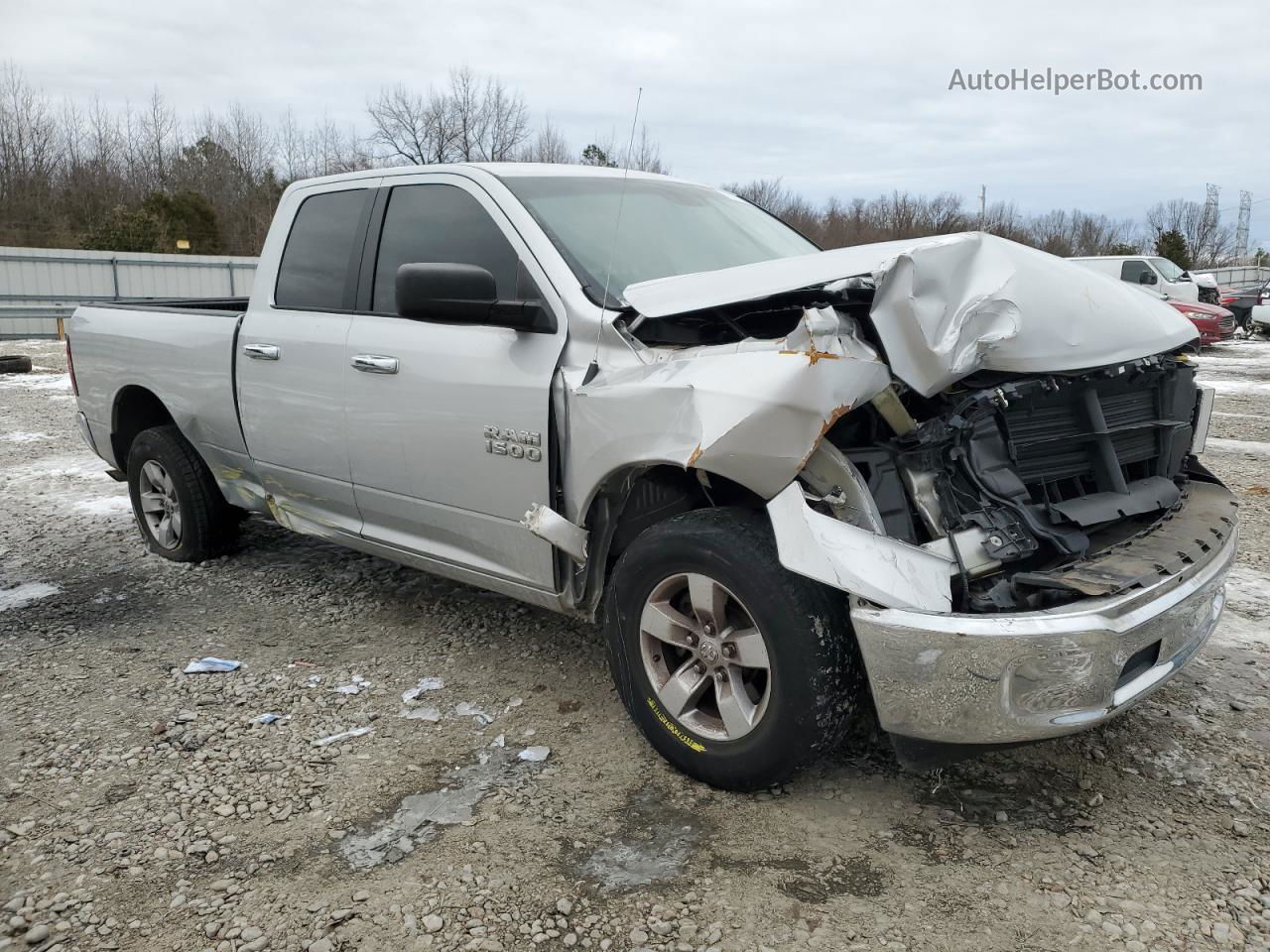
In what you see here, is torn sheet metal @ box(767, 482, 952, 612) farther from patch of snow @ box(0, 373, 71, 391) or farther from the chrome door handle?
patch of snow @ box(0, 373, 71, 391)

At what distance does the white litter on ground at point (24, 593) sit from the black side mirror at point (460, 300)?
2850 millimetres

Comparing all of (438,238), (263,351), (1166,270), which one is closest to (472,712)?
(438,238)

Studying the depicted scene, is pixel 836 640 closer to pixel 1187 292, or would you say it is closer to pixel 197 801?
pixel 197 801

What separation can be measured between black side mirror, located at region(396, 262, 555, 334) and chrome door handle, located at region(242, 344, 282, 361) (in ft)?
3.90

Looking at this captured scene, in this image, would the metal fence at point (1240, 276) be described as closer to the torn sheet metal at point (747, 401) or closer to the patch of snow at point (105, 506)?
the patch of snow at point (105, 506)

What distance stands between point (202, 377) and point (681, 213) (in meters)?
2.43

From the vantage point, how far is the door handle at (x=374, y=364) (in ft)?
12.3

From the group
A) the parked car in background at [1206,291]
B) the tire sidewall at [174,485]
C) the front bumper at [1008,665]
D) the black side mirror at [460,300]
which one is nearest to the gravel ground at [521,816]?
the front bumper at [1008,665]

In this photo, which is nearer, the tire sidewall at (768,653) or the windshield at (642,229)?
the tire sidewall at (768,653)

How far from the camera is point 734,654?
2.81 meters

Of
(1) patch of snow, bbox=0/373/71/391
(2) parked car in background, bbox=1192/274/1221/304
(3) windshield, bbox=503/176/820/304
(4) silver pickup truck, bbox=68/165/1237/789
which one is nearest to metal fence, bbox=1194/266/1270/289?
(2) parked car in background, bbox=1192/274/1221/304

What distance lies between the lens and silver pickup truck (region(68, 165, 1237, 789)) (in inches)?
99.3

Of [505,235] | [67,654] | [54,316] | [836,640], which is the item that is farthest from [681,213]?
[54,316]

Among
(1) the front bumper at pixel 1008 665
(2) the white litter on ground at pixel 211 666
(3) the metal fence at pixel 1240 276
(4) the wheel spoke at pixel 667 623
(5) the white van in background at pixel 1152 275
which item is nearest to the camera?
(1) the front bumper at pixel 1008 665
